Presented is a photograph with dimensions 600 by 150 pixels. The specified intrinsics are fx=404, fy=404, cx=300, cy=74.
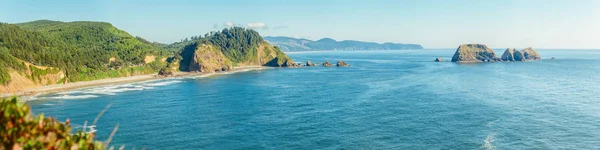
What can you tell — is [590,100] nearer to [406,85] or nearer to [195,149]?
[406,85]

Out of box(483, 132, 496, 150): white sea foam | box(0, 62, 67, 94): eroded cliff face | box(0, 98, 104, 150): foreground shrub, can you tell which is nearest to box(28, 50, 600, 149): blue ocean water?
box(483, 132, 496, 150): white sea foam

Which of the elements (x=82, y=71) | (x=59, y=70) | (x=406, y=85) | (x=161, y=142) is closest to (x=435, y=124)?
(x=161, y=142)

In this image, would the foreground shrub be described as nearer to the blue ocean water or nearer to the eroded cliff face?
the blue ocean water

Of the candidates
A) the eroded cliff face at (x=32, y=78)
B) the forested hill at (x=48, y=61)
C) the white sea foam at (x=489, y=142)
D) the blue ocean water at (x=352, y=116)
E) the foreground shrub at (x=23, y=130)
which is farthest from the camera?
the forested hill at (x=48, y=61)

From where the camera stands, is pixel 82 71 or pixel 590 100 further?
pixel 82 71

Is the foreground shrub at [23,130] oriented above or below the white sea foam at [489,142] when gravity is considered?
above

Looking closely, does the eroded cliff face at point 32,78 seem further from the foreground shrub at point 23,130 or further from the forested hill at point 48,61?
the foreground shrub at point 23,130

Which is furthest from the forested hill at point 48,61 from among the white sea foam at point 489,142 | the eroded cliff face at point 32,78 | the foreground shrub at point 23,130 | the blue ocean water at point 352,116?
the foreground shrub at point 23,130

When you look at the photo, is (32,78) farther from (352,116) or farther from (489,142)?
(489,142)

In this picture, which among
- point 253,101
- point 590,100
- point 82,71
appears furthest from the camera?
point 82,71
